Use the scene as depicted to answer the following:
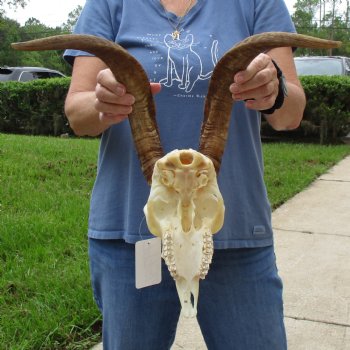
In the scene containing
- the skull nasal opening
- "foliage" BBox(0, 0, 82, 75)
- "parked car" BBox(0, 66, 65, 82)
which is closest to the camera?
the skull nasal opening

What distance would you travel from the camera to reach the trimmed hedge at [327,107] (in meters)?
11.4

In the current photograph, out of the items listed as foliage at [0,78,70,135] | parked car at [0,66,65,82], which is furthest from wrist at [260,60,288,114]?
parked car at [0,66,65,82]

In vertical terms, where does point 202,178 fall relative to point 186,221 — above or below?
above

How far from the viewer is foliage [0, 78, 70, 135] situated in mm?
13313

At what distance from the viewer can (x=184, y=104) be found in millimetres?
1938

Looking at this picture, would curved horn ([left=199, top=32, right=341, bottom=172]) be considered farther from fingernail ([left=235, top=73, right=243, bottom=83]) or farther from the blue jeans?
the blue jeans

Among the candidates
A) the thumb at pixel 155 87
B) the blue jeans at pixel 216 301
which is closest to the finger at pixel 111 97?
the thumb at pixel 155 87

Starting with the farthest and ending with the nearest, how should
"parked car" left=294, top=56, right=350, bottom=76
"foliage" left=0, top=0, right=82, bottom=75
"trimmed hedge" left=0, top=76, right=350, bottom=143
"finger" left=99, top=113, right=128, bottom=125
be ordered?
"foliage" left=0, top=0, right=82, bottom=75 < "parked car" left=294, top=56, right=350, bottom=76 < "trimmed hedge" left=0, top=76, right=350, bottom=143 < "finger" left=99, top=113, right=128, bottom=125

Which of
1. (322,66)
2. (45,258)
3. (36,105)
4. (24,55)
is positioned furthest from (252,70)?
(24,55)

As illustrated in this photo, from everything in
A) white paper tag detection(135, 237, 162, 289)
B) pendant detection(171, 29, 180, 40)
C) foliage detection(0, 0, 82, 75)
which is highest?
foliage detection(0, 0, 82, 75)

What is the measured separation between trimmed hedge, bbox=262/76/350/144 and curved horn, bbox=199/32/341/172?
33.0ft

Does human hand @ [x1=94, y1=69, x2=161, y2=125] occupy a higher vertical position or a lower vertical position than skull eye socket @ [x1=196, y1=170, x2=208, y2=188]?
higher

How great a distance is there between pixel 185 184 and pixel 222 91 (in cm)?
34

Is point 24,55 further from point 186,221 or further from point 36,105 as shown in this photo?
point 186,221
